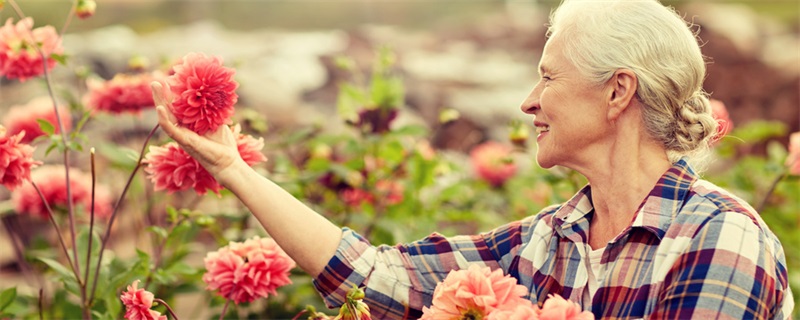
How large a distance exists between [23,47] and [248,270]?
66 centimetres

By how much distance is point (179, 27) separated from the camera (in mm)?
5609

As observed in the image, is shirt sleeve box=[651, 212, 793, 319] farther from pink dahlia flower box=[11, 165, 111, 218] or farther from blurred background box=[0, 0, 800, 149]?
blurred background box=[0, 0, 800, 149]

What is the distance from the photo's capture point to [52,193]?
2131 mm

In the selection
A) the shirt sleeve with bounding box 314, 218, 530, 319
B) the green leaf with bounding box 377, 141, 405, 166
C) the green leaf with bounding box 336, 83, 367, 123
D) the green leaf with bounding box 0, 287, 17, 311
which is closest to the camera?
the shirt sleeve with bounding box 314, 218, 530, 319

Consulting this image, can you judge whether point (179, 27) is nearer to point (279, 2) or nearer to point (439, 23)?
point (279, 2)

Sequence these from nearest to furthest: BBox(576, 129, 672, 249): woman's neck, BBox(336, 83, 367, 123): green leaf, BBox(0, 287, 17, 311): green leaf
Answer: BBox(576, 129, 672, 249): woman's neck
BBox(0, 287, 17, 311): green leaf
BBox(336, 83, 367, 123): green leaf

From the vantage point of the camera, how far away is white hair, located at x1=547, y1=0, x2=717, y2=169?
4.47 ft

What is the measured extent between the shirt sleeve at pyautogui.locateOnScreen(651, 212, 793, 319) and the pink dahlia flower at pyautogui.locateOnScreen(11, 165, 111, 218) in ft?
5.01

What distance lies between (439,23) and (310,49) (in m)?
1.19

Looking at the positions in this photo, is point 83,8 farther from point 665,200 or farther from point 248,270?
point 665,200

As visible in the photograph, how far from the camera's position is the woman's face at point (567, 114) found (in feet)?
4.61

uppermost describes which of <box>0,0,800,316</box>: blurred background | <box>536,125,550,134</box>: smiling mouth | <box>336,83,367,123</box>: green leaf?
<box>536,125,550,134</box>: smiling mouth

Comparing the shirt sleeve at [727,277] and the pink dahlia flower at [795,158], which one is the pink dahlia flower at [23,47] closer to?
the shirt sleeve at [727,277]

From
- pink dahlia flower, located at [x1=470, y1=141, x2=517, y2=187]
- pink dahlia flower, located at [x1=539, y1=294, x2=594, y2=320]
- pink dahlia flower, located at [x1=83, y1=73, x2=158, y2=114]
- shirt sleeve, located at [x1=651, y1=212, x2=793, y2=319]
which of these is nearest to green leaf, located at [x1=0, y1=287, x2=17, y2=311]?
pink dahlia flower, located at [x1=83, y1=73, x2=158, y2=114]
